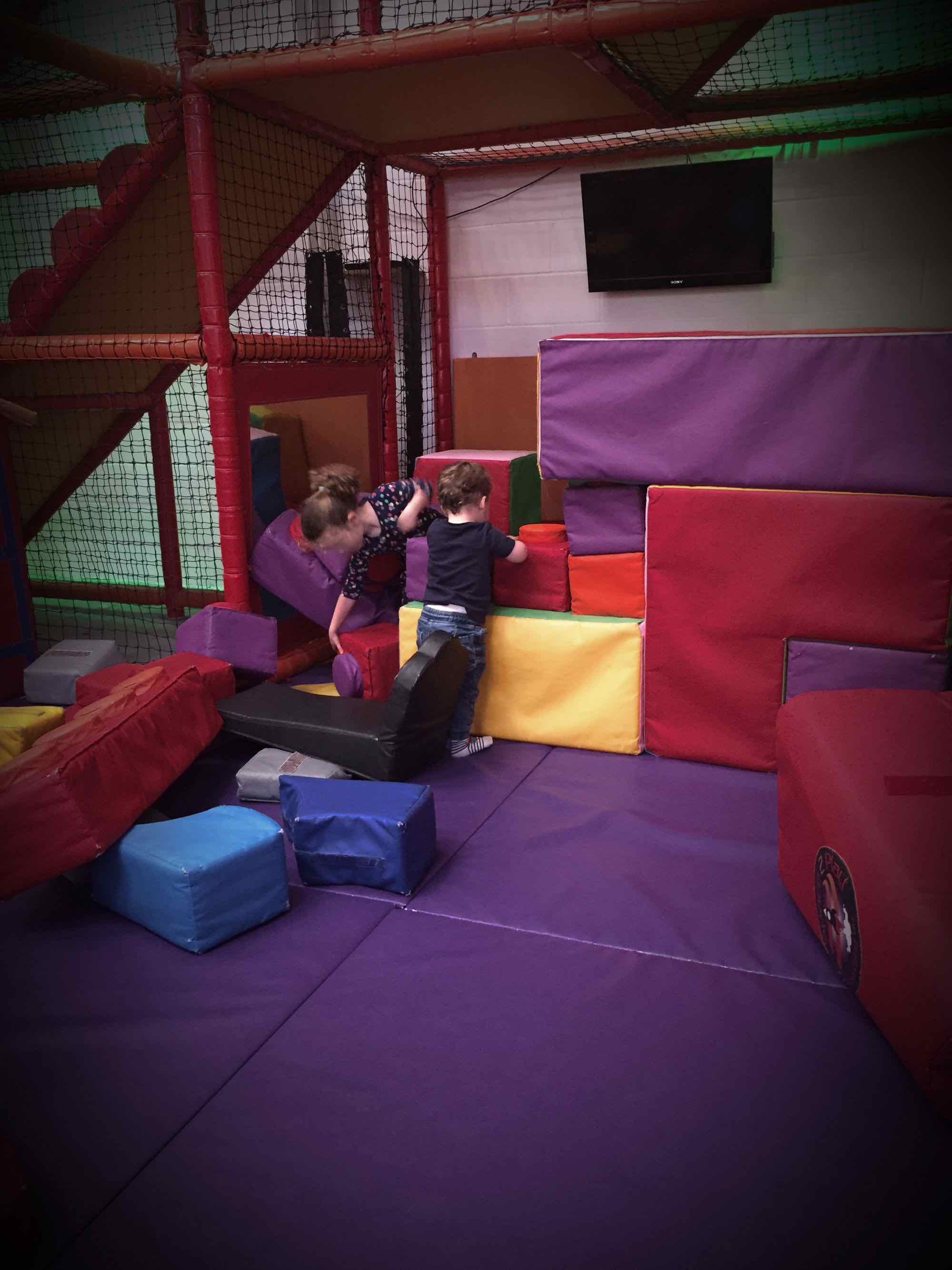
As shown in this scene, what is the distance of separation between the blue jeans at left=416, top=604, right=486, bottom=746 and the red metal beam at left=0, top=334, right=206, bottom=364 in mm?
1672

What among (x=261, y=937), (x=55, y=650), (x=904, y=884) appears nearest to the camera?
(x=904, y=884)

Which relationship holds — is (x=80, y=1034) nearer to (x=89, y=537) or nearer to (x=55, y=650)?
(x=55, y=650)

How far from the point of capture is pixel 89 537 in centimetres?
753

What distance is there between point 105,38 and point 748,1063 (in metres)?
7.69

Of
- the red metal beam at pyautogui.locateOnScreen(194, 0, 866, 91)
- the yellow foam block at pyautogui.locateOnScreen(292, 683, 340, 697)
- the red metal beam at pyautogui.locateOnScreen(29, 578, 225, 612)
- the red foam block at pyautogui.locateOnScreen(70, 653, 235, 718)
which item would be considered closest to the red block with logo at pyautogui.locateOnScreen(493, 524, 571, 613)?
the yellow foam block at pyautogui.locateOnScreen(292, 683, 340, 697)

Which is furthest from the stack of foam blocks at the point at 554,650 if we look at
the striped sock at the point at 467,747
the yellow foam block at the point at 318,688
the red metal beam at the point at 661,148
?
the red metal beam at the point at 661,148

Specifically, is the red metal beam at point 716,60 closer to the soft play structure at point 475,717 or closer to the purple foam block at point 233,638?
the soft play structure at point 475,717

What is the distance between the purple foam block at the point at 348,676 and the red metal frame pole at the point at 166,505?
97.5 inches

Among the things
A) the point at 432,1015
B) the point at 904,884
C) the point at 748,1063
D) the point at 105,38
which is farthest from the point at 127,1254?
the point at 105,38

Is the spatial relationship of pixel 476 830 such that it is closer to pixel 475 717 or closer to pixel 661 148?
pixel 475 717

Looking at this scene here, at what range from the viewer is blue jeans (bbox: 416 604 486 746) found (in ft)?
13.8

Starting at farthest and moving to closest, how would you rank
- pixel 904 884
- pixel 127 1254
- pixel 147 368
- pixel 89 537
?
pixel 89 537 < pixel 147 368 < pixel 904 884 < pixel 127 1254

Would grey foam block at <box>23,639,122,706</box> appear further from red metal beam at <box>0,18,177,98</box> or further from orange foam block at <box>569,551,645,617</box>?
red metal beam at <box>0,18,177,98</box>

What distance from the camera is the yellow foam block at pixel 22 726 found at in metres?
3.91
